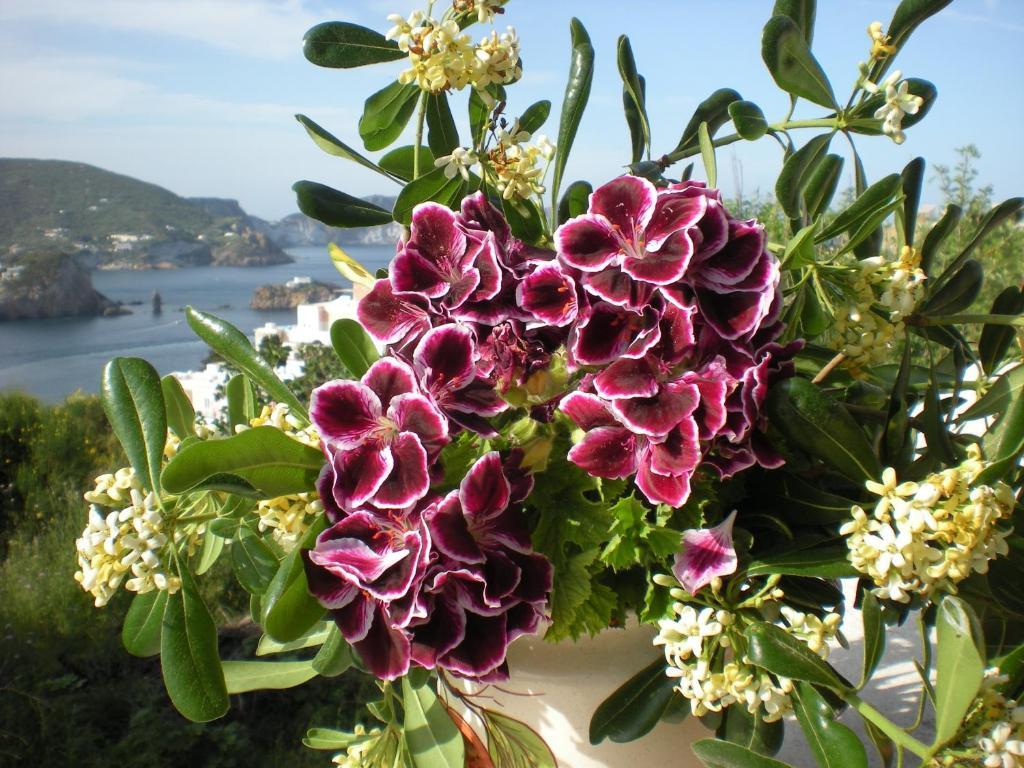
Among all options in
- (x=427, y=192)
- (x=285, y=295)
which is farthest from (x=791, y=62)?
(x=285, y=295)

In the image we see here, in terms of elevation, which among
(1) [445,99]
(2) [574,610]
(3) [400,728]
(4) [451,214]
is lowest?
(3) [400,728]

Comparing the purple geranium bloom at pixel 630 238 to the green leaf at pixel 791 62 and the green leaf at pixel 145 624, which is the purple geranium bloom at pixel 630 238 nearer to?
the green leaf at pixel 791 62

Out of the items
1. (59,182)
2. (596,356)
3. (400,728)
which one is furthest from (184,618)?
(59,182)

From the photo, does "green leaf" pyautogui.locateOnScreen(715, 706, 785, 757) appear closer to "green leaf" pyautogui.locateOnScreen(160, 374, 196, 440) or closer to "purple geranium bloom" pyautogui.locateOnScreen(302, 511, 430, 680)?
"purple geranium bloom" pyautogui.locateOnScreen(302, 511, 430, 680)

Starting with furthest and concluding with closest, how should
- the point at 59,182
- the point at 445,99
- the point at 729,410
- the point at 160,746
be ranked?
the point at 59,182
the point at 160,746
the point at 445,99
the point at 729,410

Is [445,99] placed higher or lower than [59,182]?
lower

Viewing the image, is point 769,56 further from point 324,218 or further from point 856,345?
point 324,218

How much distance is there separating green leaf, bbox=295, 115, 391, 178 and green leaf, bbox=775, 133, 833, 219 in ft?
1.17

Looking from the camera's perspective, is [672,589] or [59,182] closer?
[672,589]

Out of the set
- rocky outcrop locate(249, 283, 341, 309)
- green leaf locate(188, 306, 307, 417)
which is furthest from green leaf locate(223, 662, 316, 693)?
rocky outcrop locate(249, 283, 341, 309)

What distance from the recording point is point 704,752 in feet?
1.72

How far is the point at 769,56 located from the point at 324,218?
404mm

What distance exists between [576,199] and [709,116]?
171mm

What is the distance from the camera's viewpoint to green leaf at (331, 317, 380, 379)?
60cm
